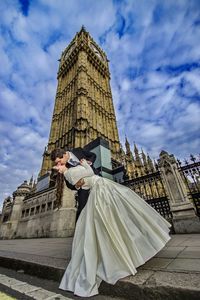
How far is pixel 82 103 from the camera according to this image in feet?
69.4

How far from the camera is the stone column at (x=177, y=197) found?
4.71 meters

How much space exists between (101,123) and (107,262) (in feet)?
74.4

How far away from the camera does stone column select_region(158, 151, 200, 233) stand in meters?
4.71

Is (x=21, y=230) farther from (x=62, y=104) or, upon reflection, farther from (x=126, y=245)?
(x=62, y=104)

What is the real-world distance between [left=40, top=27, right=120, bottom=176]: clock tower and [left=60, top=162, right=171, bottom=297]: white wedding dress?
15554 mm

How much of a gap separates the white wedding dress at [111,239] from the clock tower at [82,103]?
612 inches

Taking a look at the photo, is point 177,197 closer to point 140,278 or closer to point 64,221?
point 140,278

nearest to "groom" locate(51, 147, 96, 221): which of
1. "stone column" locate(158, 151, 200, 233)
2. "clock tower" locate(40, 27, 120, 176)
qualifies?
"stone column" locate(158, 151, 200, 233)

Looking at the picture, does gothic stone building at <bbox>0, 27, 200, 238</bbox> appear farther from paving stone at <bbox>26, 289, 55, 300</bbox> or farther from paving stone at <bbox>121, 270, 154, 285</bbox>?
paving stone at <bbox>121, 270, 154, 285</bbox>

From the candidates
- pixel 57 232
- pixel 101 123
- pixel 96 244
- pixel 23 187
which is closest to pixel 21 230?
pixel 23 187

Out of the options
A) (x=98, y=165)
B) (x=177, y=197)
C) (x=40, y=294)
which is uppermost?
(x=98, y=165)

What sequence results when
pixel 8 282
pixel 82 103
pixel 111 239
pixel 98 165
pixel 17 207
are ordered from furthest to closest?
1. pixel 82 103
2. pixel 17 207
3. pixel 98 165
4. pixel 8 282
5. pixel 111 239

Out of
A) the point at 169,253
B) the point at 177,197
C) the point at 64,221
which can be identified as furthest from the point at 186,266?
the point at 64,221

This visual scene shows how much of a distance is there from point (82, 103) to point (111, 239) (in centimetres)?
2119
